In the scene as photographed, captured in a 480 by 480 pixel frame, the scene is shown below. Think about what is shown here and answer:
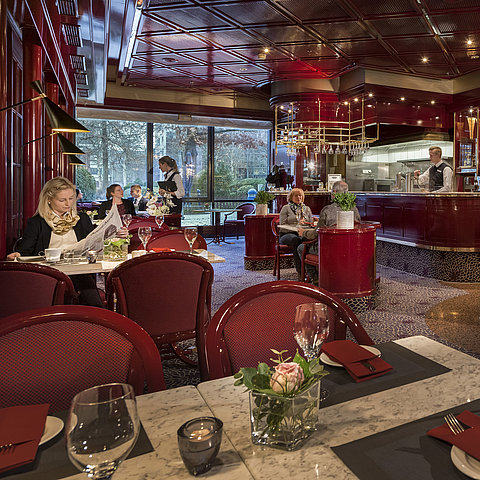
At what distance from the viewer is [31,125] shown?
4.73 metres

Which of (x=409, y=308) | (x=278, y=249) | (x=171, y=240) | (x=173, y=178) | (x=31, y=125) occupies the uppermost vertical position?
(x=31, y=125)

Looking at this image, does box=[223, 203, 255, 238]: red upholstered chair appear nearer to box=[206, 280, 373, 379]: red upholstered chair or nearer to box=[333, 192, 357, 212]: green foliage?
box=[333, 192, 357, 212]: green foliage

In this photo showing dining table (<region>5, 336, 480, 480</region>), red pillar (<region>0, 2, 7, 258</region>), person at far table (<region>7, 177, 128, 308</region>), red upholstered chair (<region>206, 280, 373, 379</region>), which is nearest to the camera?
dining table (<region>5, 336, 480, 480</region>)

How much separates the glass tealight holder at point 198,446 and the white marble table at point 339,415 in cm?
8

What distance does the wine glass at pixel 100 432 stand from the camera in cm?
69

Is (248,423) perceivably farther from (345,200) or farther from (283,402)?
(345,200)

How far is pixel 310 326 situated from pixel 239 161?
12.2m

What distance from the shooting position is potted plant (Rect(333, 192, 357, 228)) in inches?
186

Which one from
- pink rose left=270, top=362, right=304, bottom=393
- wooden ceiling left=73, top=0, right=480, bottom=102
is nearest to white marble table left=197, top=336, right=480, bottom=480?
pink rose left=270, top=362, right=304, bottom=393

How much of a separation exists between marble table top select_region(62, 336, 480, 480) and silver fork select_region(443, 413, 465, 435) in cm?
7

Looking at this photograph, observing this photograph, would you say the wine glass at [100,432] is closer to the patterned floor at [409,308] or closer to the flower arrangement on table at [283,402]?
the flower arrangement on table at [283,402]

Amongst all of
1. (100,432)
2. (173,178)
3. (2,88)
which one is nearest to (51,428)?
(100,432)

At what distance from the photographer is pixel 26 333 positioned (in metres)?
1.20

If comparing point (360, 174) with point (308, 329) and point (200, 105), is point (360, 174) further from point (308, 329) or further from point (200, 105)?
point (308, 329)
